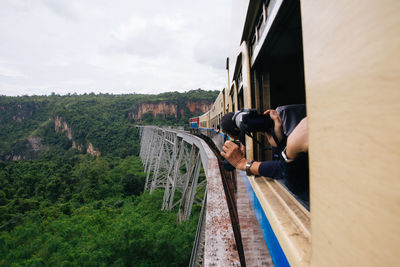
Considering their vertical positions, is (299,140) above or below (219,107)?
below

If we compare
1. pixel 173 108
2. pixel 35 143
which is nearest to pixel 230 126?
pixel 173 108

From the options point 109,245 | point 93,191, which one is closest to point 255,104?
point 109,245

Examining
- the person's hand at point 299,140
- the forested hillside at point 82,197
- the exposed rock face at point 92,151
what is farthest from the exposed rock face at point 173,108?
the person's hand at point 299,140

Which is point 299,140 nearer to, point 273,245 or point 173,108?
point 273,245

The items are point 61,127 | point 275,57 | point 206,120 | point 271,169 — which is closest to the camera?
point 271,169

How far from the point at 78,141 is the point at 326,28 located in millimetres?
60757

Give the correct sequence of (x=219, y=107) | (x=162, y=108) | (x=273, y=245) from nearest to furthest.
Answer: (x=273, y=245), (x=219, y=107), (x=162, y=108)

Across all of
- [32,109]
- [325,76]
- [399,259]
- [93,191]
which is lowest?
[93,191]

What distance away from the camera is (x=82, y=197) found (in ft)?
77.4

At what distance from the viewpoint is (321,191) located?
2.00 feet

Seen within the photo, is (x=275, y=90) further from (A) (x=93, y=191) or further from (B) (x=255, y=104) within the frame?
(A) (x=93, y=191)

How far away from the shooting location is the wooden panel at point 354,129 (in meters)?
0.36

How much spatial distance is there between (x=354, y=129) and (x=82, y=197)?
28.0 metres

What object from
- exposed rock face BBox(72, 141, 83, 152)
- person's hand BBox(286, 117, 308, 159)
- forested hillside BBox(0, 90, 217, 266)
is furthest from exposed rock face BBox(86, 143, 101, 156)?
person's hand BBox(286, 117, 308, 159)
